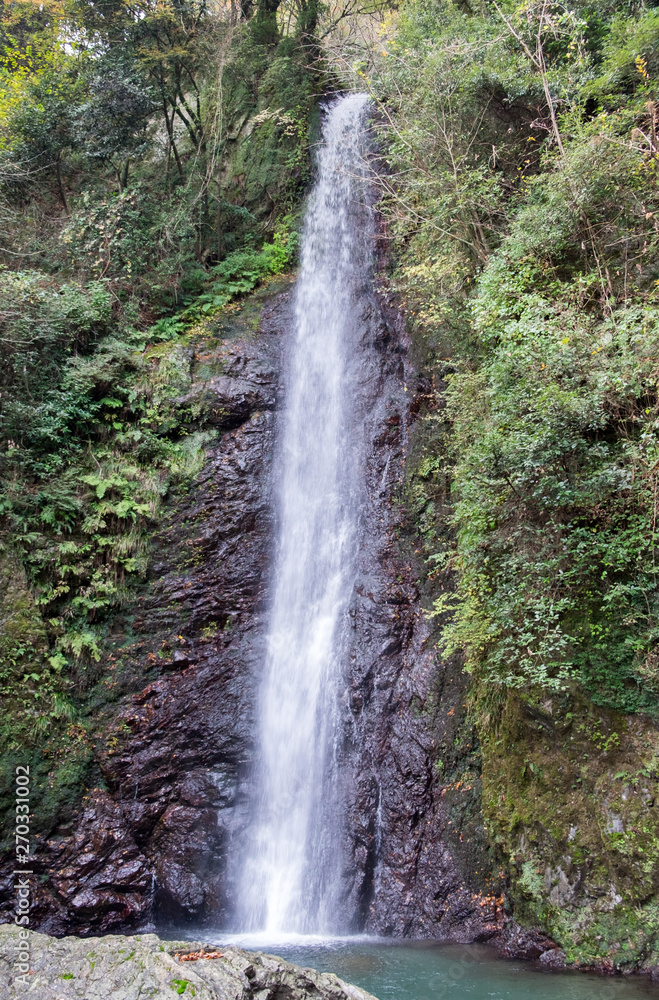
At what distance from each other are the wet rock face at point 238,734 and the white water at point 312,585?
243 mm

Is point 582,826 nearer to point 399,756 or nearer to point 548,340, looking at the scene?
point 399,756

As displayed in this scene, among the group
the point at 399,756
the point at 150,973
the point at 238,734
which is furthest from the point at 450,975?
the point at 238,734

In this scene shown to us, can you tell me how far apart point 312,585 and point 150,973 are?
5683 millimetres

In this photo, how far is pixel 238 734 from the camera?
7934mm

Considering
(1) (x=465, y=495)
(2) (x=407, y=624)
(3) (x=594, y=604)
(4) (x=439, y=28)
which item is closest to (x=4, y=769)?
(2) (x=407, y=624)

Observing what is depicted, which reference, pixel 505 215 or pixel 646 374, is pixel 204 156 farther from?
pixel 646 374

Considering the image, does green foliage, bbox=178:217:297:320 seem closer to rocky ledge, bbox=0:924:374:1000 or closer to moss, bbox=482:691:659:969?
moss, bbox=482:691:659:969

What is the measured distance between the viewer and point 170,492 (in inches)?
365

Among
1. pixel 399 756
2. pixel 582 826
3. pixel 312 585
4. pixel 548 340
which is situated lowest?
pixel 582 826

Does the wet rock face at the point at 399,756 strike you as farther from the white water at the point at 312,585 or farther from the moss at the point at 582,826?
the moss at the point at 582,826

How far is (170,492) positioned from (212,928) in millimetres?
5697

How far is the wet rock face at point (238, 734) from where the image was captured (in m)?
6.50

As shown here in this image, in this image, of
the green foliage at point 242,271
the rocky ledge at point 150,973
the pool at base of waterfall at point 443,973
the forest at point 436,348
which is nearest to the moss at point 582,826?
the forest at point 436,348

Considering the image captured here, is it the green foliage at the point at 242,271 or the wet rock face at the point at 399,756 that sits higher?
the green foliage at the point at 242,271
